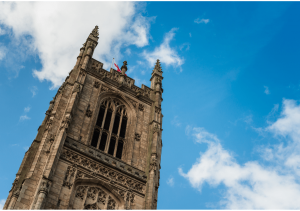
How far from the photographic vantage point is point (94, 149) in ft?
102

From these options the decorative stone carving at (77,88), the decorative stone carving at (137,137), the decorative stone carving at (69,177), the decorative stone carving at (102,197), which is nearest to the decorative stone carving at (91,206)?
the decorative stone carving at (102,197)

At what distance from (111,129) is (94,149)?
397cm

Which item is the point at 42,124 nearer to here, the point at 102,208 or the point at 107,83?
the point at 107,83

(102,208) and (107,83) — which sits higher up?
(107,83)

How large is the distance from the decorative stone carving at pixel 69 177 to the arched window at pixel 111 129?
4171 millimetres

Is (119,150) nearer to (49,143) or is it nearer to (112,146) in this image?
(112,146)

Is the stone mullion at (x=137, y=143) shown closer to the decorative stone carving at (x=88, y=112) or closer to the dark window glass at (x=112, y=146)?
the dark window glass at (x=112, y=146)

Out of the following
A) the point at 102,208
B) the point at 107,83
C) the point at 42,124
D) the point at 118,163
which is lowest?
the point at 102,208

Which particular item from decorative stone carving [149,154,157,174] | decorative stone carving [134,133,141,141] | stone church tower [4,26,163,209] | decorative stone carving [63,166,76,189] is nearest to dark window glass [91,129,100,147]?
stone church tower [4,26,163,209]

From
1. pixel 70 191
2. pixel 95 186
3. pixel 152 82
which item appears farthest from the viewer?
pixel 152 82

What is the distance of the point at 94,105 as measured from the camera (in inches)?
1396

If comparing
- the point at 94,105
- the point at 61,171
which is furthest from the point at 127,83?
the point at 61,171

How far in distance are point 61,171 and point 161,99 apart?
16.9 m

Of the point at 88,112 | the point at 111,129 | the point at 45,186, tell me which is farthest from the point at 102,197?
the point at 88,112
